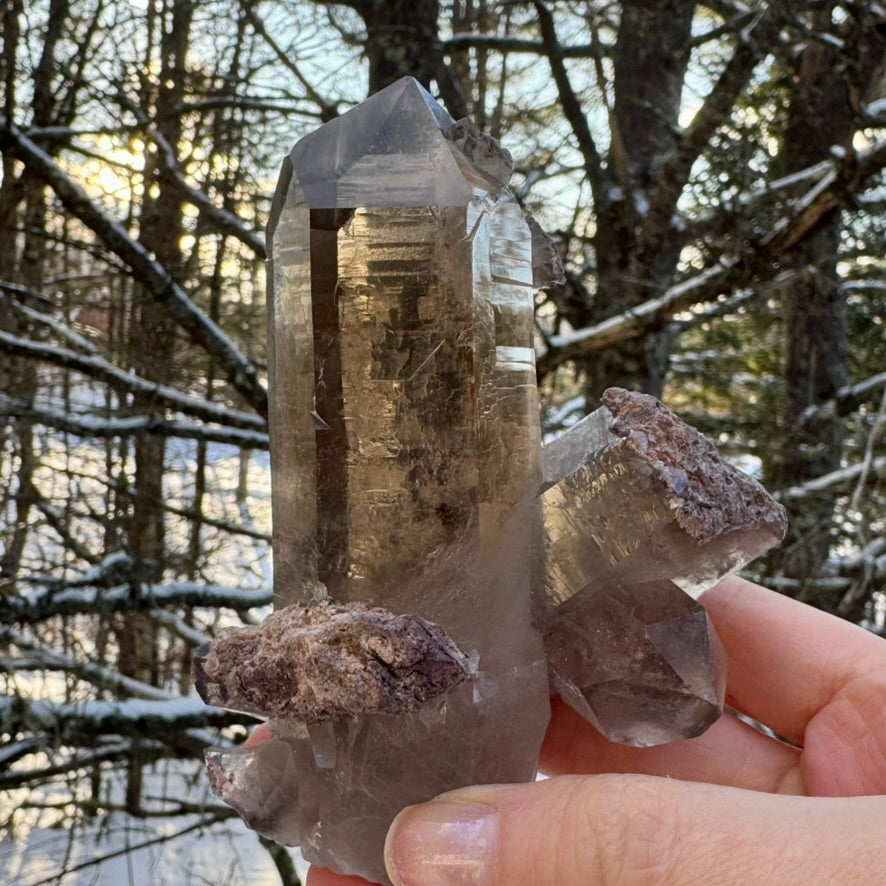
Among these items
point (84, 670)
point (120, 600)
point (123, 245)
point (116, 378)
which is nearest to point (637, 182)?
point (123, 245)

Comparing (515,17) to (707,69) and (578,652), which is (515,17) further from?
(578,652)

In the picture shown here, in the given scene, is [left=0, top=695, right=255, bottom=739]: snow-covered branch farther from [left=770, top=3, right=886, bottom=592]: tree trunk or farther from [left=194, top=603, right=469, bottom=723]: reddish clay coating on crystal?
[left=194, top=603, right=469, bottom=723]: reddish clay coating on crystal

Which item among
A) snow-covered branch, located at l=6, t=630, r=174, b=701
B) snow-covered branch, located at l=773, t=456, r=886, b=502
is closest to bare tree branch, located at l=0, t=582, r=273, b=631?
snow-covered branch, located at l=6, t=630, r=174, b=701

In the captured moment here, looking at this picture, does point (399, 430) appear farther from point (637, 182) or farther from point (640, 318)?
point (637, 182)

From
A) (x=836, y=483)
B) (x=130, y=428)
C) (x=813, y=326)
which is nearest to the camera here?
(x=130, y=428)

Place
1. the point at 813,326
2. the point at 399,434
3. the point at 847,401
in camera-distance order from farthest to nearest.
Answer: the point at 813,326 → the point at 847,401 → the point at 399,434

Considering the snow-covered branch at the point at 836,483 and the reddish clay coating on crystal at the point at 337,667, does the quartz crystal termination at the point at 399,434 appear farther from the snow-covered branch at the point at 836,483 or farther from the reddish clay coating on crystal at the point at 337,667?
the snow-covered branch at the point at 836,483
